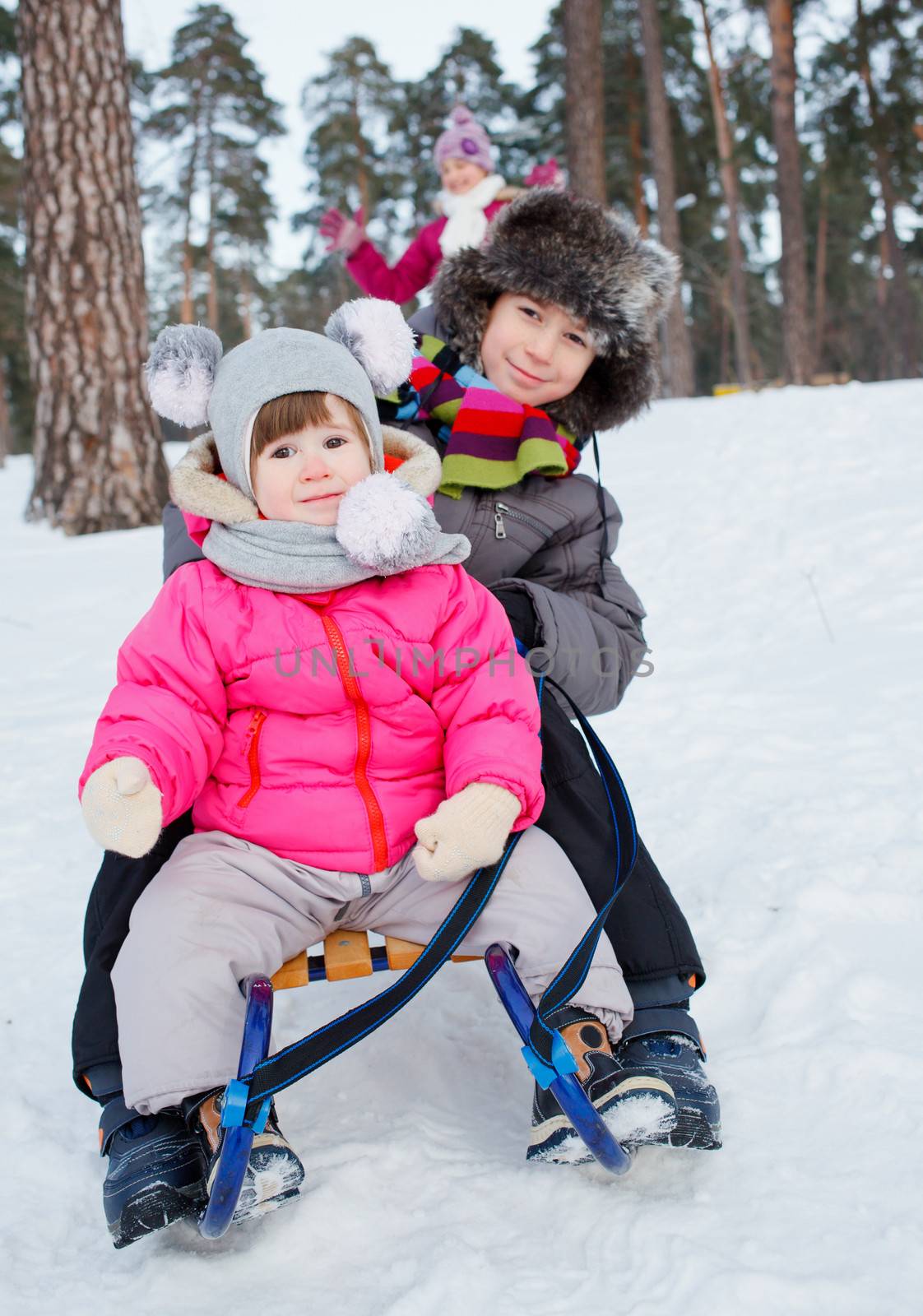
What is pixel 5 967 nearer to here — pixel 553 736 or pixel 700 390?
pixel 553 736

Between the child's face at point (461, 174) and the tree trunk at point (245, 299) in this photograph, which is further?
the tree trunk at point (245, 299)

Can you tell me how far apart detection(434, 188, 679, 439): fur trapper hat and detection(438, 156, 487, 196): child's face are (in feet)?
9.89

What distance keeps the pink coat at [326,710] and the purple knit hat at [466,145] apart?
406 cm

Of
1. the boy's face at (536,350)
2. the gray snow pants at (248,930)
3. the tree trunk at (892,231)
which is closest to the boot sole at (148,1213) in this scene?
the gray snow pants at (248,930)

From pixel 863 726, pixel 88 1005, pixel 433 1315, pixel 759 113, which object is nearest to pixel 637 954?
pixel 433 1315

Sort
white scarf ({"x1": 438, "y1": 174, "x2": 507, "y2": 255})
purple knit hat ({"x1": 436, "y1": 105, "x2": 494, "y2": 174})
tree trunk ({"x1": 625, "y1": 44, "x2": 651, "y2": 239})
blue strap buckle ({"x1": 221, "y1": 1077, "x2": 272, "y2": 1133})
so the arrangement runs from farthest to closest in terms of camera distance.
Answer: tree trunk ({"x1": 625, "y1": 44, "x2": 651, "y2": 239})
purple knit hat ({"x1": 436, "y1": 105, "x2": 494, "y2": 174})
white scarf ({"x1": 438, "y1": 174, "x2": 507, "y2": 255})
blue strap buckle ({"x1": 221, "y1": 1077, "x2": 272, "y2": 1133})

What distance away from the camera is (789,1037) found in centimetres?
179

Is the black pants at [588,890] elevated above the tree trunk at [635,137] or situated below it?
below

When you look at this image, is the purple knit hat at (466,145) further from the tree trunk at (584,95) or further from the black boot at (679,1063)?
the black boot at (679,1063)

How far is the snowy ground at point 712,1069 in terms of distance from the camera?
131cm

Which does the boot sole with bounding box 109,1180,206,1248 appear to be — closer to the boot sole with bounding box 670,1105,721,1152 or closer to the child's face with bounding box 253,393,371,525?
the boot sole with bounding box 670,1105,721,1152

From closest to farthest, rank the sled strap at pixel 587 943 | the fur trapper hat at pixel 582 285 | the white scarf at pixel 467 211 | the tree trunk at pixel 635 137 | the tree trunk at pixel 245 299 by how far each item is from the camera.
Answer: the sled strap at pixel 587 943 → the fur trapper hat at pixel 582 285 → the white scarf at pixel 467 211 → the tree trunk at pixel 635 137 → the tree trunk at pixel 245 299

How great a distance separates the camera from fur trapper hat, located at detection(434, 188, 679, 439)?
223 cm

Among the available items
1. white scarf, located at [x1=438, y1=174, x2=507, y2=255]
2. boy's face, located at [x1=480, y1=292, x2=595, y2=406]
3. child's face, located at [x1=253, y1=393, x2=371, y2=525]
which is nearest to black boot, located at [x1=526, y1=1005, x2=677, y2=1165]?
child's face, located at [x1=253, y1=393, x2=371, y2=525]
